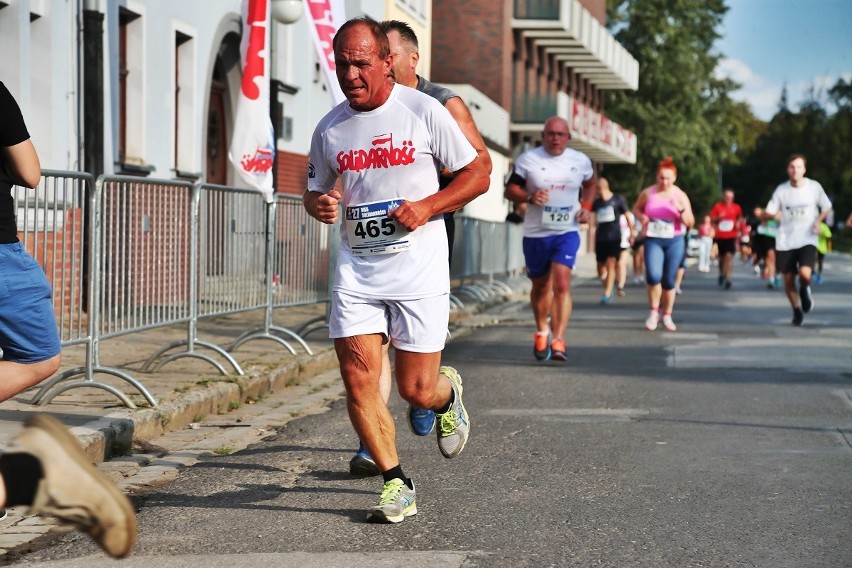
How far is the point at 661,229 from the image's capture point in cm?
1703

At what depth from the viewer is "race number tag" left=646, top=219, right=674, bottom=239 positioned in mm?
17000

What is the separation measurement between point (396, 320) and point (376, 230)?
392 mm

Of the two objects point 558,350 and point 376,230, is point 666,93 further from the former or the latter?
point 376,230

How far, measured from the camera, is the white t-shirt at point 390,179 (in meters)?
6.20

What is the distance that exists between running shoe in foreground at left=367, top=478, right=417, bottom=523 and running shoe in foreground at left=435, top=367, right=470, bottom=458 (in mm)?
677

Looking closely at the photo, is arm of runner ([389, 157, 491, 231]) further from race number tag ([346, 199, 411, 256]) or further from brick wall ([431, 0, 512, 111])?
brick wall ([431, 0, 512, 111])

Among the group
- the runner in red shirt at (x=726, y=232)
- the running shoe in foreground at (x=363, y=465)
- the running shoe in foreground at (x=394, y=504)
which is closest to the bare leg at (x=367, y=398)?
the running shoe in foreground at (x=394, y=504)

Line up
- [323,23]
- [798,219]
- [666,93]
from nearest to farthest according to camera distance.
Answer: [323,23]
[798,219]
[666,93]

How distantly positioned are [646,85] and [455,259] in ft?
172

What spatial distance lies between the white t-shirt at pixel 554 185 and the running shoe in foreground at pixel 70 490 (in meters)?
8.71

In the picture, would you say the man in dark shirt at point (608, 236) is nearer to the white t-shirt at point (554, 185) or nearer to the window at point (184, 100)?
the window at point (184, 100)

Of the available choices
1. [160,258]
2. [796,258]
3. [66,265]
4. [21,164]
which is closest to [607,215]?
[796,258]

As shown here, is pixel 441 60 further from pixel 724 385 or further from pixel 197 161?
pixel 724 385

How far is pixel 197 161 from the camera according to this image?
19.9 m
